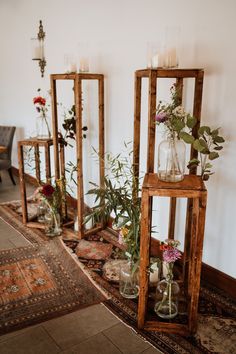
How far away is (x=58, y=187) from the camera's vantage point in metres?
3.13

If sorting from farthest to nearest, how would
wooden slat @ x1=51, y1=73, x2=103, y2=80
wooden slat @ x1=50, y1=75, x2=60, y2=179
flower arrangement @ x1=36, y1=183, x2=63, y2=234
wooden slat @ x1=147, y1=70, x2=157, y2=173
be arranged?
flower arrangement @ x1=36, y1=183, x2=63, y2=234, wooden slat @ x1=50, y1=75, x2=60, y2=179, wooden slat @ x1=51, y1=73, x2=103, y2=80, wooden slat @ x1=147, y1=70, x2=157, y2=173

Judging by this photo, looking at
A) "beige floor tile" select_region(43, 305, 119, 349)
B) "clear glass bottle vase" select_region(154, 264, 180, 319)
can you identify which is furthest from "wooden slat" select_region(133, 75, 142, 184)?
"beige floor tile" select_region(43, 305, 119, 349)

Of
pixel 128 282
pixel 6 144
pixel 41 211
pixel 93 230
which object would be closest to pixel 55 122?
pixel 41 211

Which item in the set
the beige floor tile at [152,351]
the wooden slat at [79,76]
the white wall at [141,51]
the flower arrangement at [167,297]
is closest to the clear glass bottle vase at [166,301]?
the flower arrangement at [167,297]

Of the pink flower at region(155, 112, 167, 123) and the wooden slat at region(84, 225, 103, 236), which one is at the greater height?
the pink flower at region(155, 112, 167, 123)

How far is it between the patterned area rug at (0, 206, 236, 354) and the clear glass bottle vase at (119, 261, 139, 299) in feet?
0.14

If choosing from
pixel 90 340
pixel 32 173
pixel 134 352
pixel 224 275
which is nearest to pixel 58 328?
pixel 90 340

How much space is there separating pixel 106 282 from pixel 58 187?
1108 millimetres

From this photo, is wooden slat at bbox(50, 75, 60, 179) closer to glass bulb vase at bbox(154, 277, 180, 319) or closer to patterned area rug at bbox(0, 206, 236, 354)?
patterned area rug at bbox(0, 206, 236, 354)

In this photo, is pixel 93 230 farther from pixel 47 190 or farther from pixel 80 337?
pixel 80 337

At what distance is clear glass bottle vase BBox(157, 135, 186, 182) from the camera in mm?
1835

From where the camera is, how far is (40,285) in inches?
91.2

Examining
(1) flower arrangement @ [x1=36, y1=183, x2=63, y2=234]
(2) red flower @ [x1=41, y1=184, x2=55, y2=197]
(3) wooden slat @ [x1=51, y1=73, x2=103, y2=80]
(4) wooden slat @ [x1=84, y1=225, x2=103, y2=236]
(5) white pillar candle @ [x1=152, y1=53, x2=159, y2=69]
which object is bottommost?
(4) wooden slat @ [x1=84, y1=225, x2=103, y2=236]

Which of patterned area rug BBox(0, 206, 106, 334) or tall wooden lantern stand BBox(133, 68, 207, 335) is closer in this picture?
tall wooden lantern stand BBox(133, 68, 207, 335)
